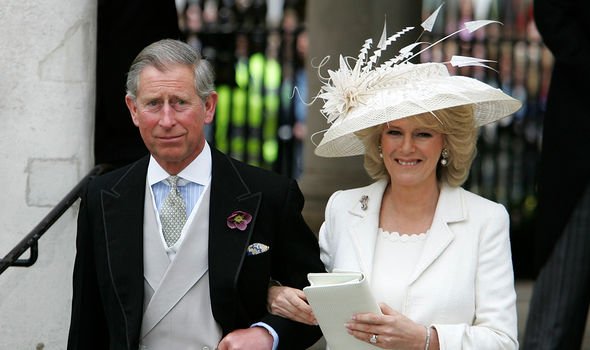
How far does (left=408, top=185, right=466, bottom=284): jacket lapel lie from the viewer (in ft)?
12.9

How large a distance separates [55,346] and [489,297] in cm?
224

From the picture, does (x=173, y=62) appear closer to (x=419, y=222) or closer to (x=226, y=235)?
(x=226, y=235)

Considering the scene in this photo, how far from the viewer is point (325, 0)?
384 inches

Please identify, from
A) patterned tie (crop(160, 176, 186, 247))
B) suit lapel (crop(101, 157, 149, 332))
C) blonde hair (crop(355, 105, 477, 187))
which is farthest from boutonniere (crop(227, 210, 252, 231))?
blonde hair (crop(355, 105, 477, 187))

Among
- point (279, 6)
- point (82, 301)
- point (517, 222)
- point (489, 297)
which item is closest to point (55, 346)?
point (82, 301)

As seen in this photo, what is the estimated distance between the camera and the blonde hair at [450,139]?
3.96m

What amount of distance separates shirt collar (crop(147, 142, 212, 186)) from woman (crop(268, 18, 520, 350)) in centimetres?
45

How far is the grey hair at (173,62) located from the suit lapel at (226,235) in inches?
10.7

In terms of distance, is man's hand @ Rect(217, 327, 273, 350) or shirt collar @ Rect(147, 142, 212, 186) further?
shirt collar @ Rect(147, 142, 212, 186)

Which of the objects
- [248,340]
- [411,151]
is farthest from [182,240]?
[411,151]

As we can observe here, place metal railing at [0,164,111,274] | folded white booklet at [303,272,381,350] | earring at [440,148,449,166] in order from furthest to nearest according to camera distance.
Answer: metal railing at [0,164,111,274] < earring at [440,148,449,166] < folded white booklet at [303,272,381,350]

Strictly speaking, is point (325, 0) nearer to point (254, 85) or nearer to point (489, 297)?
point (254, 85)

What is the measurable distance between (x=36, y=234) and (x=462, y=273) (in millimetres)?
1826

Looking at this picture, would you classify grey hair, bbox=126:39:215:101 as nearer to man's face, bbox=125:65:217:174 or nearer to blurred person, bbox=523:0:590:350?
man's face, bbox=125:65:217:174
